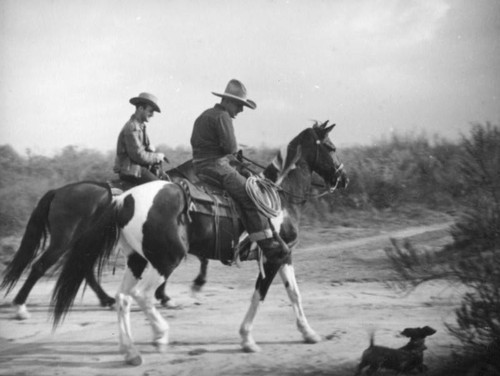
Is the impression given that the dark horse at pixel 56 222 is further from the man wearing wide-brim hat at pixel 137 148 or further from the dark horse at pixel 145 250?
the dark horse at pixel 145 250

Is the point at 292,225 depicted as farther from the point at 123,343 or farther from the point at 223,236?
the point at 123,343

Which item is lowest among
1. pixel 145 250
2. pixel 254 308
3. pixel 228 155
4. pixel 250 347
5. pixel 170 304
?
pixel 170 304

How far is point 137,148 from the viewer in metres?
7.73

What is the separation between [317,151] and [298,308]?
187 cm

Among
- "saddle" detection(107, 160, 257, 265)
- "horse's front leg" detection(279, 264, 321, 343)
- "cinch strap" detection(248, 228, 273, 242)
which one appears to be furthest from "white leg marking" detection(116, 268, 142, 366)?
"horse's front leg" detection(279, 264, 321, 343)

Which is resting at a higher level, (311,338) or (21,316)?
(311,338)

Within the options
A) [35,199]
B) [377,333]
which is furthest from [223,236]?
[35,199]

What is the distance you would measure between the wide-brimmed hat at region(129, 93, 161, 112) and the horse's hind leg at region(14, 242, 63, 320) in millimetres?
2286

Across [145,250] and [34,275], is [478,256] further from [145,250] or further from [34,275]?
[34,275]

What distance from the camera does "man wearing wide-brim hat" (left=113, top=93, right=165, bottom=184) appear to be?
25.4ft

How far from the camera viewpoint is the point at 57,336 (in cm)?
633

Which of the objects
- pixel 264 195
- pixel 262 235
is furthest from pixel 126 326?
pixel 264 195

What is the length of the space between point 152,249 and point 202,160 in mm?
1239

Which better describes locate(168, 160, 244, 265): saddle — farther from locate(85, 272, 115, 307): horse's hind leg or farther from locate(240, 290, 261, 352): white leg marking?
locate(85, 272, 115, 307): horse's hind leg
